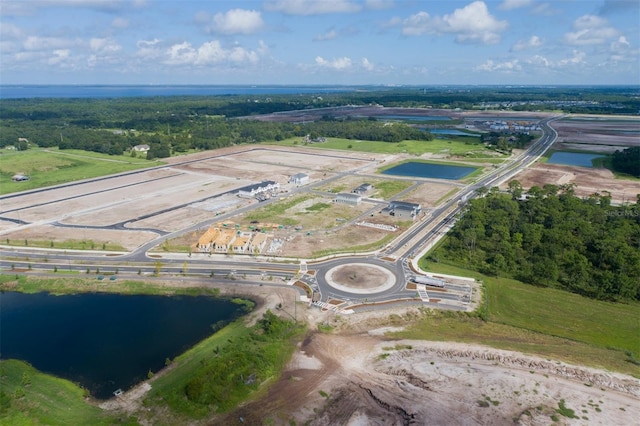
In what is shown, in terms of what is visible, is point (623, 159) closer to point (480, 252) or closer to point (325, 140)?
point (480, 252)

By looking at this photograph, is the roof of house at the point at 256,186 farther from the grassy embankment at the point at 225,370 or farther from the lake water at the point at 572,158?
the lake water at the point at 572,158

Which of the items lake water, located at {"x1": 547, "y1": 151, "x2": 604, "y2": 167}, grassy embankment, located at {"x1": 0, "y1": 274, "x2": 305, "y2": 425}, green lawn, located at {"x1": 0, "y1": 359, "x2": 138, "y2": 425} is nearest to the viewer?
Answer: green lawn, located at {"x1": 0, "y1": 359, "x2": 138, "y2": 425}

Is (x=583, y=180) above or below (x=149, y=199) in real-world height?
above

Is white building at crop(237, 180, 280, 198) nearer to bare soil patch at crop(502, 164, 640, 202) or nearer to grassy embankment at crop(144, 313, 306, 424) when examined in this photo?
grassy embankment at crop(144, 313, 306, 424)

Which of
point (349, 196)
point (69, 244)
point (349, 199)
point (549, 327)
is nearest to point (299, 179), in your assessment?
point (349, 196)

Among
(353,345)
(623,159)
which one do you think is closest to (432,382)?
(353,345)

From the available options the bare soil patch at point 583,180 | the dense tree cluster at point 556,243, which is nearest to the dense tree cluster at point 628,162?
the bare soil patch at point 583,180

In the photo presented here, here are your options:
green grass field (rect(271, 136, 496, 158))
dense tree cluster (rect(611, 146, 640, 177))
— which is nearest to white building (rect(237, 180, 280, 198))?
green grass field (rect(271, 136, 496, 158))

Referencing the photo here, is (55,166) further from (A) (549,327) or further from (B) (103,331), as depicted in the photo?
(A) (549,327)
